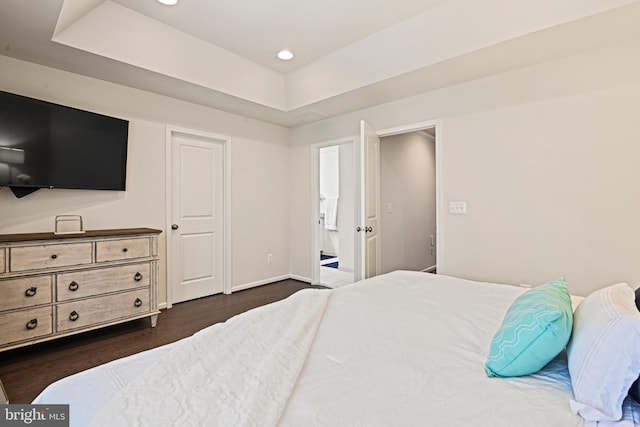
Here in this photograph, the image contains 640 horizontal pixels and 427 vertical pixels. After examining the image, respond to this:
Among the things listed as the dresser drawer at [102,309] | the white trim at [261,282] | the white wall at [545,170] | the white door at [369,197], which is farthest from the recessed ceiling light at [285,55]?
the white trim at [261,282]

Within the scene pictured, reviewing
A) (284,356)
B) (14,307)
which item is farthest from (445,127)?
(14,307)

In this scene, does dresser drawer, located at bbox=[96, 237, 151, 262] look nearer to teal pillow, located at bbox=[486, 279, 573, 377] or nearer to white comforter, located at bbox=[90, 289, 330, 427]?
white comforter, located at bbox=[90, 289, 330, 427]

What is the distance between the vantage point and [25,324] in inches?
92.0

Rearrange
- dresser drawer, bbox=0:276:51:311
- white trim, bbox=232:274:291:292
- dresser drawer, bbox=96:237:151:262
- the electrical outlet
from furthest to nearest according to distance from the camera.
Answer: white trim, bbox=232:274:291:292, the electrical outlet, dresser drawer, bbox=96:237:151:262, dresser drawer, bbox=0:276:51:311

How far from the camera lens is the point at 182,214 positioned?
3.84 m

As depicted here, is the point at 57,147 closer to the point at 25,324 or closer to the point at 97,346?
the point at 25,324

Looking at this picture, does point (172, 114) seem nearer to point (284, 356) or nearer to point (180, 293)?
point (180, 293)

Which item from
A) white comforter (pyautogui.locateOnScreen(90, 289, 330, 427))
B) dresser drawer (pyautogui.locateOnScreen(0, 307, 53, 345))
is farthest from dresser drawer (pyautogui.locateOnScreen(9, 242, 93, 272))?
white comforter (pyautogui.locateOnScreen(90, 289, 330, 427))

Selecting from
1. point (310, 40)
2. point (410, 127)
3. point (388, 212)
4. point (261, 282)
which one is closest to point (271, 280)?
point (261, 282)

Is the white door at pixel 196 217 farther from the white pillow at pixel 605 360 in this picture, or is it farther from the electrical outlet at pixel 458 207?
the white pillow at pixel 605 360

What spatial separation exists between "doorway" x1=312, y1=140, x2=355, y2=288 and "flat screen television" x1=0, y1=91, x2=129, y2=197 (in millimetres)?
2506

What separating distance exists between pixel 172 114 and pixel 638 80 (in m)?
4.32

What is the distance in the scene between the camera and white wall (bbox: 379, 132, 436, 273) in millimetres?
4559

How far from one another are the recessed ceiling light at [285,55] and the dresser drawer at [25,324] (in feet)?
10.4
